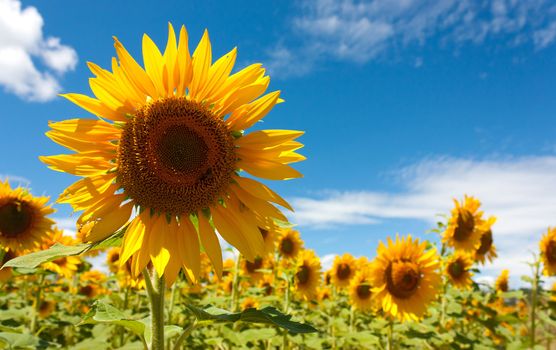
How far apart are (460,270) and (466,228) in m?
0.89

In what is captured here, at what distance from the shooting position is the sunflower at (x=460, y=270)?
9.34 meters

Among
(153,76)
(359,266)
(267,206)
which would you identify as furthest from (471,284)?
(153,76)

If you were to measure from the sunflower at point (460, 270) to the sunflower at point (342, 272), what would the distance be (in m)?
2.16

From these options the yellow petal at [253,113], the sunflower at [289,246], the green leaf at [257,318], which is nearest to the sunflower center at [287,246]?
the sunflower at [289,246]

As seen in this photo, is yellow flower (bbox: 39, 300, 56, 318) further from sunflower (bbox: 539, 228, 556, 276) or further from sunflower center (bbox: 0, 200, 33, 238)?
sunflower (bbox: 539, 228, 556, 276)

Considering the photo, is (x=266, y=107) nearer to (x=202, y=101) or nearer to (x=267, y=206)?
(x=202, y=101)

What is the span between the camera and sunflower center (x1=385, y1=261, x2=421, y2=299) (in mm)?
6496

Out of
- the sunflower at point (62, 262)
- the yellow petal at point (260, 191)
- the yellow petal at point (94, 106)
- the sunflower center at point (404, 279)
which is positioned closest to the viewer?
the yellow petal at point (94, 106)

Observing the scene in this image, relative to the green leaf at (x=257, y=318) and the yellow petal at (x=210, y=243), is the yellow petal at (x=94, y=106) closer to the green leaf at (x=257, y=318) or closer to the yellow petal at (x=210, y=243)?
the yellow petal at (x=210, y=243)

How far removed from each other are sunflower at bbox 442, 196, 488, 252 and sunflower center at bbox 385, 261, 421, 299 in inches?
123

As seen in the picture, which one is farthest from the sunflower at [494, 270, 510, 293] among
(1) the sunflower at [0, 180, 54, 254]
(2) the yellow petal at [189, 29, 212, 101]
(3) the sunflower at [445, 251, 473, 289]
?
(2) the yellow petal at [189, 29, 212, 101]

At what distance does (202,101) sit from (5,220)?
3851 mm

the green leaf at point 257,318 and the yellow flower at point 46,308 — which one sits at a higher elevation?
the green leaf at point 257,318

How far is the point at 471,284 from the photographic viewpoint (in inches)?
367
